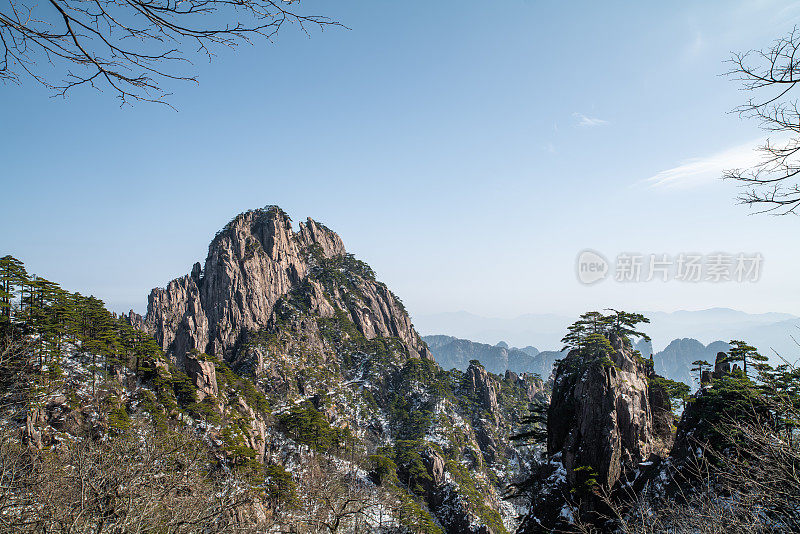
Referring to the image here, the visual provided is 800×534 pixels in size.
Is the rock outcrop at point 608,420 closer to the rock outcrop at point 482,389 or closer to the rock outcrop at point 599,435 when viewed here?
the rock outcrop at point 599,435

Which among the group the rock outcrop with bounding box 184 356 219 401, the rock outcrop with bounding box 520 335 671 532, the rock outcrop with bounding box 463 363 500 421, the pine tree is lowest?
the rock outcrop with bounding box 463 363 500 421

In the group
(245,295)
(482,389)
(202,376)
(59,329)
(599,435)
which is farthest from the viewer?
(482,389)

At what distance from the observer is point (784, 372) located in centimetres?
1778

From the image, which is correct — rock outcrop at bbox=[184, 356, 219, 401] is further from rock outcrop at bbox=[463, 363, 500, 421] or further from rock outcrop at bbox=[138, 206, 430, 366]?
rock outcrop at bbox=[463, 363, 500, 421]

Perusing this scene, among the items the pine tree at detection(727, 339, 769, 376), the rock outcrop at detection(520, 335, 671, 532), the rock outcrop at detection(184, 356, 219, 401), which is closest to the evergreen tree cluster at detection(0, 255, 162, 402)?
the rock outcrop at detection(184, 356, 219, 401)

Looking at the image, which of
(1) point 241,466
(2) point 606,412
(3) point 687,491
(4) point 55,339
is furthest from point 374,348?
(3) point 687,491

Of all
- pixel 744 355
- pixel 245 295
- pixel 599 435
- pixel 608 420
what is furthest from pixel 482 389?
pixel 744 355

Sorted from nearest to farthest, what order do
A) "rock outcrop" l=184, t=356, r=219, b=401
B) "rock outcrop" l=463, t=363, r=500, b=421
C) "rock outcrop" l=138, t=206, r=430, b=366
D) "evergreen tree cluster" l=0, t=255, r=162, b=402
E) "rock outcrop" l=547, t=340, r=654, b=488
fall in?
"rock outcrop" l=547, t=340, r=654, b=488 < "evergreen tree cluster" l=0, t=255, r=162, b=402 < "rock outcrop" l=184, t=356, r=219, b=401 < "rock outcrop" l=138, t=206, r=430, b=366 < "rock outcrop" l=463, t=363, r=500, b=421

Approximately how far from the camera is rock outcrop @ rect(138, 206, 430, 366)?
67.9 meters

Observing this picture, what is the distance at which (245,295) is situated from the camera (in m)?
73.1

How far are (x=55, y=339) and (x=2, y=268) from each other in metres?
7.67

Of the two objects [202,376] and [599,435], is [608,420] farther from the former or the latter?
[202,376]

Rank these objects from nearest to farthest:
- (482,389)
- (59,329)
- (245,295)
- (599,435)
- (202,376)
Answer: (599,435) < (59,329) < (202,376) < (245,295) < (482,389)

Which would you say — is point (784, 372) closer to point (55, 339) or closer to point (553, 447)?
point (553, 447)
